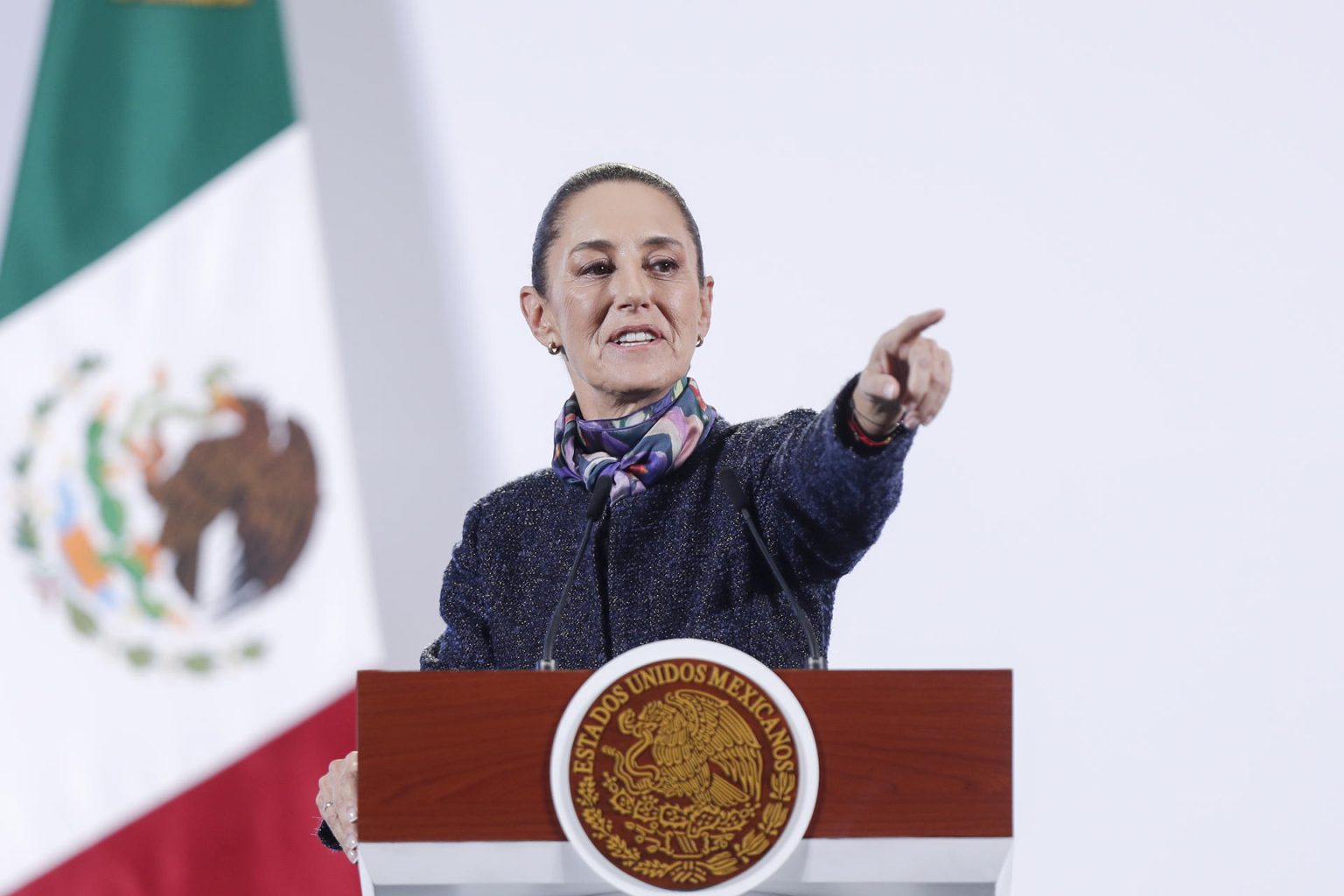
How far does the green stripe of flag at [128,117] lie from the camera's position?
2828mm

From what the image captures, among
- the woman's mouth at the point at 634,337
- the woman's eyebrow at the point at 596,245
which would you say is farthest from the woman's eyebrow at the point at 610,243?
the woman's mouth at the point at 634,337

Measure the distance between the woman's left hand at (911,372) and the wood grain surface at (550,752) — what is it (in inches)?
9.0

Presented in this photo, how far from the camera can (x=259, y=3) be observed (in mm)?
2912

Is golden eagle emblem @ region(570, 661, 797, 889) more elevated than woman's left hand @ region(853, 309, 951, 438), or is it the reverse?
woman's left hand @ region(853, 309, 951, 438)

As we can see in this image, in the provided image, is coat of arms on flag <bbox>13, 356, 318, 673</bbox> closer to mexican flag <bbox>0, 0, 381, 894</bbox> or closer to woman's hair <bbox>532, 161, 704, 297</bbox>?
mexican flag <bbox>0, 0, 381, 894</bbox>

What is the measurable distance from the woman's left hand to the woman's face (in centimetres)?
51

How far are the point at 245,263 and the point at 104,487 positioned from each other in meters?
0.57

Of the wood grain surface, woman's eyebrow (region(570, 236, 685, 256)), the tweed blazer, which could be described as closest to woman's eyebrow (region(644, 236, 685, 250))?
woman's eyebrow (region(570, 236, 685, 256))

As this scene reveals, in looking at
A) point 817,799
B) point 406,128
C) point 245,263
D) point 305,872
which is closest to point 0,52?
point 245,263

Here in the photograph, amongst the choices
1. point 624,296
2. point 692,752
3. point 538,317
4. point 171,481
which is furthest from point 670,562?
point 171,481

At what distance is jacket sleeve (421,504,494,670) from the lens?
157 centimetres

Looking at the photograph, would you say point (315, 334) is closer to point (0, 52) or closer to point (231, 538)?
point (231, 538)

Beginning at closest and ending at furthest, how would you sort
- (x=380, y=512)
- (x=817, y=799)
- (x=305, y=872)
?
1. (x=817, y=799)
2. (x=305, y=872)
3. (x=380, y=512)

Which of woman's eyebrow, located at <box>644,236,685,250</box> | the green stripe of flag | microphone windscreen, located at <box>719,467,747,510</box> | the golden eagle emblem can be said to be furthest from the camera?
the green stripe of flag
